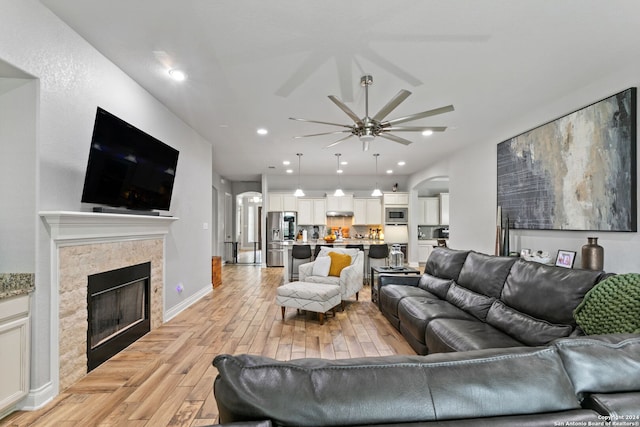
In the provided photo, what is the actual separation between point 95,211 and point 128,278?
2.78ft

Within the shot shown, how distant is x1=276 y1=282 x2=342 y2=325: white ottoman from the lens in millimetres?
4160

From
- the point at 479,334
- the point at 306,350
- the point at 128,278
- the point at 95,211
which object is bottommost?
the point at 306,350

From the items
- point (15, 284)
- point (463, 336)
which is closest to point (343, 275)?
point (463, 336)

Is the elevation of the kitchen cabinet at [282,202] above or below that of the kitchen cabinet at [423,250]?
above

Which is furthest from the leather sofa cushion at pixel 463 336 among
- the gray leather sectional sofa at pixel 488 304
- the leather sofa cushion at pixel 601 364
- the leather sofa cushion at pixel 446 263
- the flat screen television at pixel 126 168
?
the flat screen television at pixel 126 168

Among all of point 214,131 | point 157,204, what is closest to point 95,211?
point 157,204

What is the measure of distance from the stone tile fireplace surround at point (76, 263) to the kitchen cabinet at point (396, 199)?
7276 mm

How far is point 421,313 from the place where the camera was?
10.3 feet

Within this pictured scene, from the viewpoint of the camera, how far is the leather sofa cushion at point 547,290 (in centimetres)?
221

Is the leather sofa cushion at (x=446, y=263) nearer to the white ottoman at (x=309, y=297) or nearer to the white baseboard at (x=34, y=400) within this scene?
the white ottoman at (x=309, y=297)

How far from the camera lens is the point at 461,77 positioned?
10.8 ft

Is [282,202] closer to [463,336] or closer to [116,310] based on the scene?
[116,310]

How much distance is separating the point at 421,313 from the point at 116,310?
3068 mm

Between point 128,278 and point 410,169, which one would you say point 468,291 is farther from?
point 410,169
